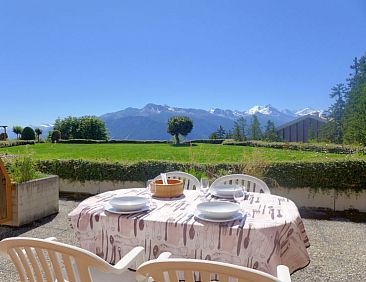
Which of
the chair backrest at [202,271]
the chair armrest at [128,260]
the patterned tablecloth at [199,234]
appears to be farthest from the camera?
the patterned tablecloth at [199,234]

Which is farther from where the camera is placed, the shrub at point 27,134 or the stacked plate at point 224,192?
the shrub at point 27,134

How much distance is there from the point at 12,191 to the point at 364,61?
26.8 meters

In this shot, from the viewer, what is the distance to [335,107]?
30.1 m

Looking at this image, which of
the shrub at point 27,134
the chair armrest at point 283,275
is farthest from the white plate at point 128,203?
the shrub at point 27,134

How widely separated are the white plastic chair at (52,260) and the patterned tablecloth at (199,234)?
0.26 m

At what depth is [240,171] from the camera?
5.67m

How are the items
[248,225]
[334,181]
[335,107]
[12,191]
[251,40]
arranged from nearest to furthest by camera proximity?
[248,225] → [12,191] → [334,181] → [251,40] → [335,107]

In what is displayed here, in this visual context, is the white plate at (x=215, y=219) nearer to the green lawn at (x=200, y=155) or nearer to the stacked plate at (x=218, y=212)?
the stacked plate at (x=218, y=212)

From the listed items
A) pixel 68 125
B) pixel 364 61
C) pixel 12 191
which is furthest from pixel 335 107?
pixel 12 191

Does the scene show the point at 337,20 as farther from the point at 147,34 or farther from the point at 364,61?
the point at 364,61

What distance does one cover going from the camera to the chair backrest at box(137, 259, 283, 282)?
103 centimetres

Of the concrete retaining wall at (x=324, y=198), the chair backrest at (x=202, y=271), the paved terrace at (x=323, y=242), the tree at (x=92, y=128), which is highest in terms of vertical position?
the tree at (x=92, y=128)

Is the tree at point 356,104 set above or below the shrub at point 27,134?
above

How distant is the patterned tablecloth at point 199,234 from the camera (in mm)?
Answer: 1655
